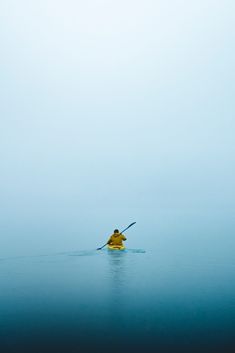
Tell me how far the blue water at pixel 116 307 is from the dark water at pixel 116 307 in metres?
0.03

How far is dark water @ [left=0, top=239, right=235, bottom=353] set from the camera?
10875 millimetres

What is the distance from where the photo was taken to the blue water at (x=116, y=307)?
10.9m

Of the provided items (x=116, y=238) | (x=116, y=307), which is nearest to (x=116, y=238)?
(x=116, y=238)

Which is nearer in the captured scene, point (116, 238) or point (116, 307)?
point (116, 307)

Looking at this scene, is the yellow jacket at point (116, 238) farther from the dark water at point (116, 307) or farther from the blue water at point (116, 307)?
the dark water at point (116, 307)

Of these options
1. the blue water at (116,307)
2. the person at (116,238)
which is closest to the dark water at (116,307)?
the blue water at (116,307)

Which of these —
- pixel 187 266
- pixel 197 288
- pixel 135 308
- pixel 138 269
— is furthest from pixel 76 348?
pixel 187 266

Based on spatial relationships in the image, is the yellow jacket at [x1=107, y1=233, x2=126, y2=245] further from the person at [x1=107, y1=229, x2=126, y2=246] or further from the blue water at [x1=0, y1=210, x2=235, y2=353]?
the blue water at [x1=0, y1=210, x2=235, y2=353]

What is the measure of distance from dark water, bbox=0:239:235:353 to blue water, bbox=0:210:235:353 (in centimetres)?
3

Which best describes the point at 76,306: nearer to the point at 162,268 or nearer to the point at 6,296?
the point at 6,296

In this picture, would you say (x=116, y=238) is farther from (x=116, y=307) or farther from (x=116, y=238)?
(x=116, y=307)

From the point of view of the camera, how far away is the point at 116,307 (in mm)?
14906

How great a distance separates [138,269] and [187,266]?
178 inches

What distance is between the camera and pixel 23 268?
2406 cm
